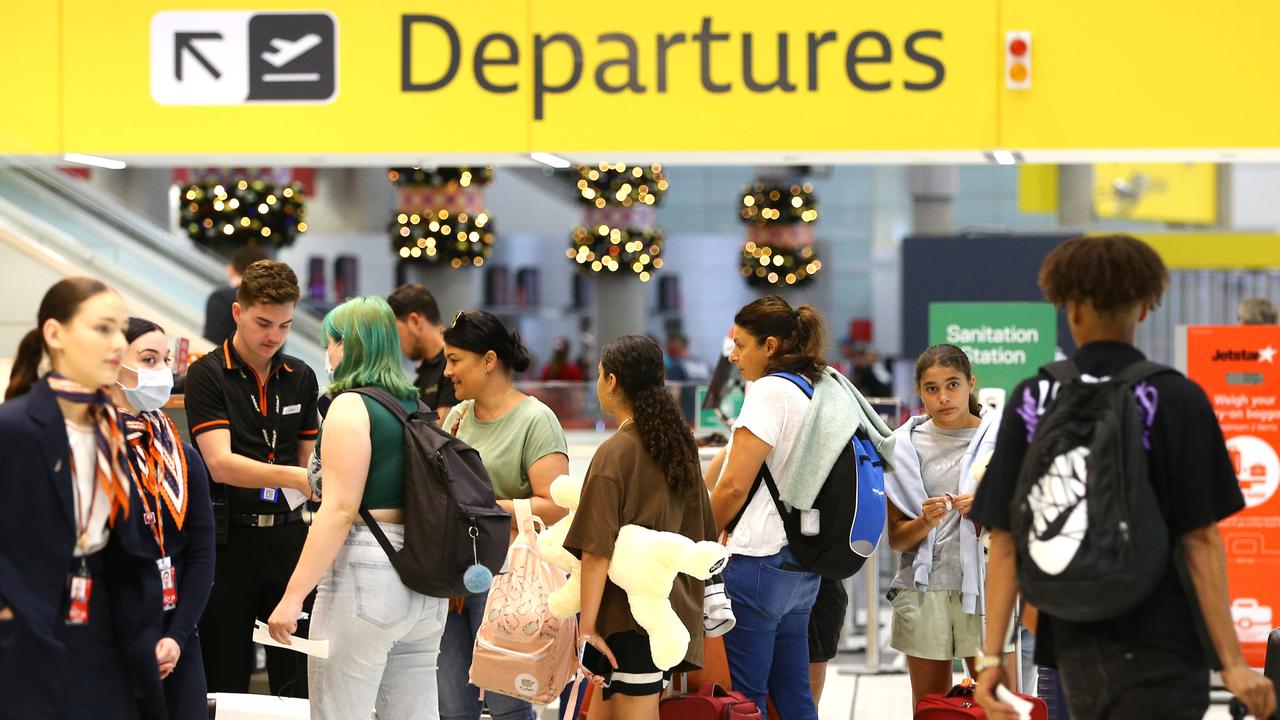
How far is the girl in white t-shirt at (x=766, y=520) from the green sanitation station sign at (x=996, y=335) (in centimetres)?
276

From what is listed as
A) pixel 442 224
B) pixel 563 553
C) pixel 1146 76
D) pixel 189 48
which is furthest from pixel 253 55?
pixel 442 224

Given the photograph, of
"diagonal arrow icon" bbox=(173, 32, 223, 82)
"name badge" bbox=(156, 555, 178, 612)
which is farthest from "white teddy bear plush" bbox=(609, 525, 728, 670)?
"diagonal arrow icon" bbox=(173, 32, 223, 82)

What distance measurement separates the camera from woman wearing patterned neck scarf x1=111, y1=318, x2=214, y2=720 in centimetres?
317

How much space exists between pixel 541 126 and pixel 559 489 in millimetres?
2311

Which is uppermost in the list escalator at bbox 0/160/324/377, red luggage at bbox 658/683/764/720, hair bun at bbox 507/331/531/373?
escalator at bbox 0/160/324/377

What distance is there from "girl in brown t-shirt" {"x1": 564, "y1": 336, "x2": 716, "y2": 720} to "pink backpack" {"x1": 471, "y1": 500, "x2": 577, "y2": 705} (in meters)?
0.31

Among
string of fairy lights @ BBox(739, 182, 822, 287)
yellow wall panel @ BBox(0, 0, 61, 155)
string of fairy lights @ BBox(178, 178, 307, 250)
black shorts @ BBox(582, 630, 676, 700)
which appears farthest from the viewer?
string of fairy lights @ BBox(739, 182, 822, 287)

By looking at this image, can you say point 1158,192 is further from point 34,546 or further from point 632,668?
point 34,546

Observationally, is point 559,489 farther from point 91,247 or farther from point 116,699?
point 91,247

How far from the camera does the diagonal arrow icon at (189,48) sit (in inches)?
238

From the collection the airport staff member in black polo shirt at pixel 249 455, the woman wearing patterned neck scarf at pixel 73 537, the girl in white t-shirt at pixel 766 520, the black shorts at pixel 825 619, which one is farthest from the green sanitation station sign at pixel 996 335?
the woman wearing patterned neck scarf at pixel 73 537

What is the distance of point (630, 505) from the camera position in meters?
3.78

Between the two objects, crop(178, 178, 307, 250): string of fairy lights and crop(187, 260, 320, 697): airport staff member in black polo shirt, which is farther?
crop(178, 178, 307, 250): string of fairy lights

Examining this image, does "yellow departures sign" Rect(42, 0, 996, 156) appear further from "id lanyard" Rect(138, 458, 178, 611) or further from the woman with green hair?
"id lanyard" Rect(138, 458, 178, 611)
